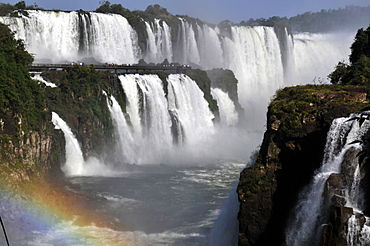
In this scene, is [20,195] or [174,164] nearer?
[20,195]

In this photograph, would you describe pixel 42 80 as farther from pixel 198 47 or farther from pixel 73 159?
pixel 198 47

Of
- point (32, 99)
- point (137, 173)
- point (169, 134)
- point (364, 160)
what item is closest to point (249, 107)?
point (169, 134)

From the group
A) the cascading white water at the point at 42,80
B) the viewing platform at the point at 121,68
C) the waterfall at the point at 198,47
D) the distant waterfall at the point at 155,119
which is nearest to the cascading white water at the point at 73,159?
the cascading white water at the point at 42,80

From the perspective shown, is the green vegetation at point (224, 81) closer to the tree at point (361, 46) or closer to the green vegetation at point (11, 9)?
the green vegetation at point (11, 9)

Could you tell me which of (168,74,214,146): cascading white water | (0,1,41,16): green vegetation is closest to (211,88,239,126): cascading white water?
(168,74,214,146): cascading white water

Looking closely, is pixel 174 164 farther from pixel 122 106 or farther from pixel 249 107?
pixel 249 107

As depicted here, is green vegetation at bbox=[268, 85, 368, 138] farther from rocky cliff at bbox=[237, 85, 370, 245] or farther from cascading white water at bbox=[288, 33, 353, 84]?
cascading white water at bbox=[288, 33, 353, 84]
